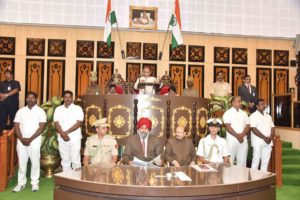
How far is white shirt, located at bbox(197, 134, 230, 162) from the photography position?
5465 millimetres

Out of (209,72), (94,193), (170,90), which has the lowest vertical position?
(94,193)

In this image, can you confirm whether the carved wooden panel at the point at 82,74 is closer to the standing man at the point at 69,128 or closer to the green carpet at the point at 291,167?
the standing man at the point at 69,128

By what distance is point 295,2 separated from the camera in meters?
12.1

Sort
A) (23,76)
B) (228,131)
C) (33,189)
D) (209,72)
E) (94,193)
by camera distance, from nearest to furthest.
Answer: (94,193)
(33,189)
(228,131)
(23,76)
(209,72)

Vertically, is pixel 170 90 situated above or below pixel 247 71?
below

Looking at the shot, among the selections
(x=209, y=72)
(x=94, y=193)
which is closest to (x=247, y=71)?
(x=209, y=72)

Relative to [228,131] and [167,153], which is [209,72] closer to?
[228,131]

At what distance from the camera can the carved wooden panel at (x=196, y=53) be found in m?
11.7

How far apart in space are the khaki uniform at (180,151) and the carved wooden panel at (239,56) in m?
7.37

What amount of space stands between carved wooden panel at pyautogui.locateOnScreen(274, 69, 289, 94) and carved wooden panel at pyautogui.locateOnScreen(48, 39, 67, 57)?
7004 mm

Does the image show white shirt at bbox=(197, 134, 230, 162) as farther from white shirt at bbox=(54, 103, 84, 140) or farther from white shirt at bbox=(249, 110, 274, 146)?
white shirt at bbox=(54, 103, 84, 140)

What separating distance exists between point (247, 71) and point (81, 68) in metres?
5.46

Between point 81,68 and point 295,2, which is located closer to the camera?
point 81,68

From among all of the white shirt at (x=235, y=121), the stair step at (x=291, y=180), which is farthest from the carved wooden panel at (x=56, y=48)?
the stair step at (x=291, y=180)
